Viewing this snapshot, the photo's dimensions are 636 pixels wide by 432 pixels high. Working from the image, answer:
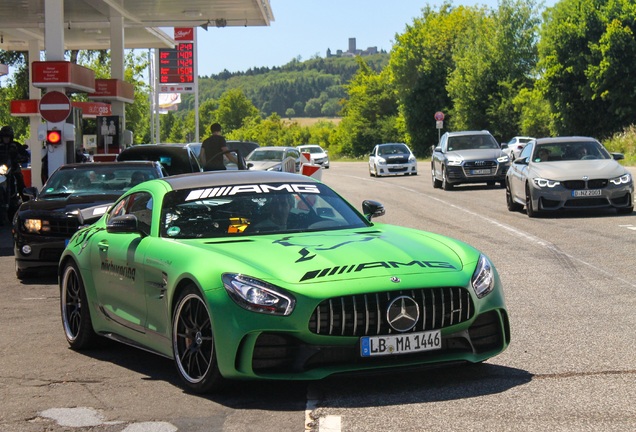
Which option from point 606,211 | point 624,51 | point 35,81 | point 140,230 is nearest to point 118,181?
point 140,230

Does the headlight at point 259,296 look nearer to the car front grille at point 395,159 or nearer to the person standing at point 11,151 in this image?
the person standing at point 11,151

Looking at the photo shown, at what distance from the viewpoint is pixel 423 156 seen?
97562 mm

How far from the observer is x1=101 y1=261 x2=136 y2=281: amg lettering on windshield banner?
7.57m

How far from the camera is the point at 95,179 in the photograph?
14.7 m

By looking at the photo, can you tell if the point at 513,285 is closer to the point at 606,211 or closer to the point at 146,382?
the point at 146,382

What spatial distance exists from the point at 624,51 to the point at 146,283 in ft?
188

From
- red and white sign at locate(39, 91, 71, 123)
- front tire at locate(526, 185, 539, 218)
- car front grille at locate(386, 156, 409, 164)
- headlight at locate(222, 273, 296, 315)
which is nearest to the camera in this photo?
headlight at locate(222, 273, 296, 315)

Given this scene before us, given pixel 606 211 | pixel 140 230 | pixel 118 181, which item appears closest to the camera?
pixel 140 230

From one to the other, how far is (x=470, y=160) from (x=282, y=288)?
26083 millimetres

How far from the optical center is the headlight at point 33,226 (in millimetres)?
13539

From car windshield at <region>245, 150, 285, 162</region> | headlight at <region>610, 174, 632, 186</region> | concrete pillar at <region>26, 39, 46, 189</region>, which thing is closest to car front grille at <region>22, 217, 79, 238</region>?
headlight at <region>610, 174, 632, 186</region>

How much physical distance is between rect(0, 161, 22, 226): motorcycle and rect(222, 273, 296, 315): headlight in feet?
54.8

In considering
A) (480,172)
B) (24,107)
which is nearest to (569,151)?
(480,172)

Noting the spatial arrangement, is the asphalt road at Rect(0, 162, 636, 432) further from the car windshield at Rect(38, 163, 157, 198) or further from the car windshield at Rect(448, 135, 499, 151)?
the car windshield at Rect(448, 135, 499, 151)
